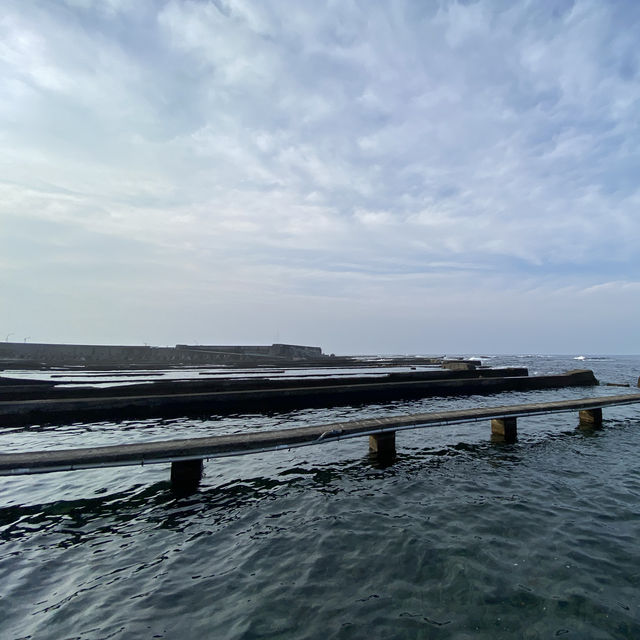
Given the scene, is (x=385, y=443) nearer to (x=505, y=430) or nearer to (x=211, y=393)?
(x=505, y=430)

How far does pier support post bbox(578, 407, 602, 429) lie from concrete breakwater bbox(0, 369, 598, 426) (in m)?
9.50

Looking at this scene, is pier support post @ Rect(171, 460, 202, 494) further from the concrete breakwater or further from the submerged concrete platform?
the concrete breakwater

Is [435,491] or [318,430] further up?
[318,430]

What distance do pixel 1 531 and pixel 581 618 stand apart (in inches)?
365

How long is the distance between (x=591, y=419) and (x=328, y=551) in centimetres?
1474

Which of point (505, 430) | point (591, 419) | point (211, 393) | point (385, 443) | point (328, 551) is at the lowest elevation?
point (328, 551)

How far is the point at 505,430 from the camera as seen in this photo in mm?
12070

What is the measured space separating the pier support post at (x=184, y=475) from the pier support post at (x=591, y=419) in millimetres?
15689

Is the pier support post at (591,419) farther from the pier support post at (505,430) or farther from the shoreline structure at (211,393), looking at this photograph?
the shoreline structure at (211,393)

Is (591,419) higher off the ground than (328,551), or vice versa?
(591,419)

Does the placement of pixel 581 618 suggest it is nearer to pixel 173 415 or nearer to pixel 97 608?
pixel 97 608

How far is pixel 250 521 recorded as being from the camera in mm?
6453

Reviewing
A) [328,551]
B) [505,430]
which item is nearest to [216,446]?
[328,551]

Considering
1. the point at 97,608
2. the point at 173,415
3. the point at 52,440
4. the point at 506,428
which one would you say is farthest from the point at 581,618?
the point at 173,415
